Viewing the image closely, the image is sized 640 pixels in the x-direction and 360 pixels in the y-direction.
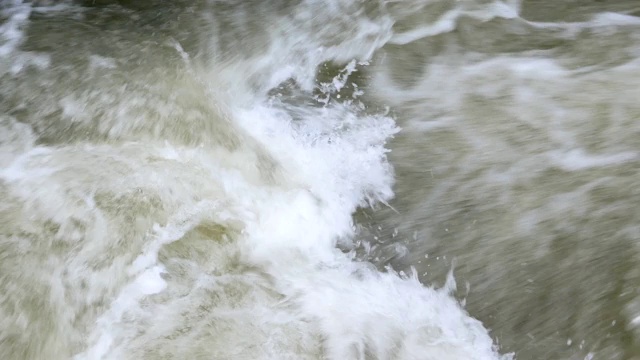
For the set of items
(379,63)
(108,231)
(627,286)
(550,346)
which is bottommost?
(550,346)

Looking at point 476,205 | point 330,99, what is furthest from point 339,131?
point 476,205

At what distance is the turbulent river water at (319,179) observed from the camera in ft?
8.78

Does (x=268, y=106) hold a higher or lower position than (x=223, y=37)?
lower

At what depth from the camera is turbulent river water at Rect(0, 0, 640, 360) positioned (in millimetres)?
2676

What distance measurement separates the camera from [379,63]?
3617 mm

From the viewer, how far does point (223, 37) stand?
3775mm

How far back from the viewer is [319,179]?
3.17 meters

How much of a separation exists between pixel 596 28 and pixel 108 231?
2.82 m

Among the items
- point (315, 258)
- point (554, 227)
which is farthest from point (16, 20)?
point (554, 227)

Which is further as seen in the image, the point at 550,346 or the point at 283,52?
the point at 283,52

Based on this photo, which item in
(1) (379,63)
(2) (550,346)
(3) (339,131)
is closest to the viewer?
(2) (550,346)

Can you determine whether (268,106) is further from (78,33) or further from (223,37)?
(78,33)

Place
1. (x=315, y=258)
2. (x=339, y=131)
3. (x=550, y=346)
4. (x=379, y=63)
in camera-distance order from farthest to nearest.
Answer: (x=379, y=63), (x=339, y=131), (x=315, y=258), (x=550, y=346)

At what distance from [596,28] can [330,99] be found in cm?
157
